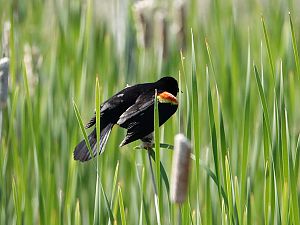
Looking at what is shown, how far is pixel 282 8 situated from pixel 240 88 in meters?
0.56

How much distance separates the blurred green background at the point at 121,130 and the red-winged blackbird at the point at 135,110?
4.6 inches

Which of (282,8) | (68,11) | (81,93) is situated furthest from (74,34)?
(282,8)

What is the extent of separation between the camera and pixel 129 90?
50.3 inches

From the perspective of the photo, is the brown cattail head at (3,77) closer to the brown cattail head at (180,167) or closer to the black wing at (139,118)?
the black wing at (139,118)

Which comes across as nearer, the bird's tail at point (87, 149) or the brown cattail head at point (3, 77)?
the bird's tail at point (87, 149)

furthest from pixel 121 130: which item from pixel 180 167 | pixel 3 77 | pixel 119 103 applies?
pixel 180 167

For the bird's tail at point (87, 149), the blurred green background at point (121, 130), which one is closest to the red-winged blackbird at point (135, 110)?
the bird's tail at point (87, 149)

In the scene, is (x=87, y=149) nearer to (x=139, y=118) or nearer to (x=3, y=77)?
(x=139, y=118)

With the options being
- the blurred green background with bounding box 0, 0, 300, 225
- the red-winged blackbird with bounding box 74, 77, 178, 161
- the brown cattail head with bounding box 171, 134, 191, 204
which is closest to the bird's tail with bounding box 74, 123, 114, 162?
the red-winged blackbird with bounding box 74, 77, 178, 161

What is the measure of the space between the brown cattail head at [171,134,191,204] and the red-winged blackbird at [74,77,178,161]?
218 millimetres

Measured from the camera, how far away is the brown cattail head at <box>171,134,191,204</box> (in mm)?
940

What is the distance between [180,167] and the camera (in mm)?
962

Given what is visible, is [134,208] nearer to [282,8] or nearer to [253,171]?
[253,171]

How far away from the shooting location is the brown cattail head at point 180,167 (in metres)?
0.94
